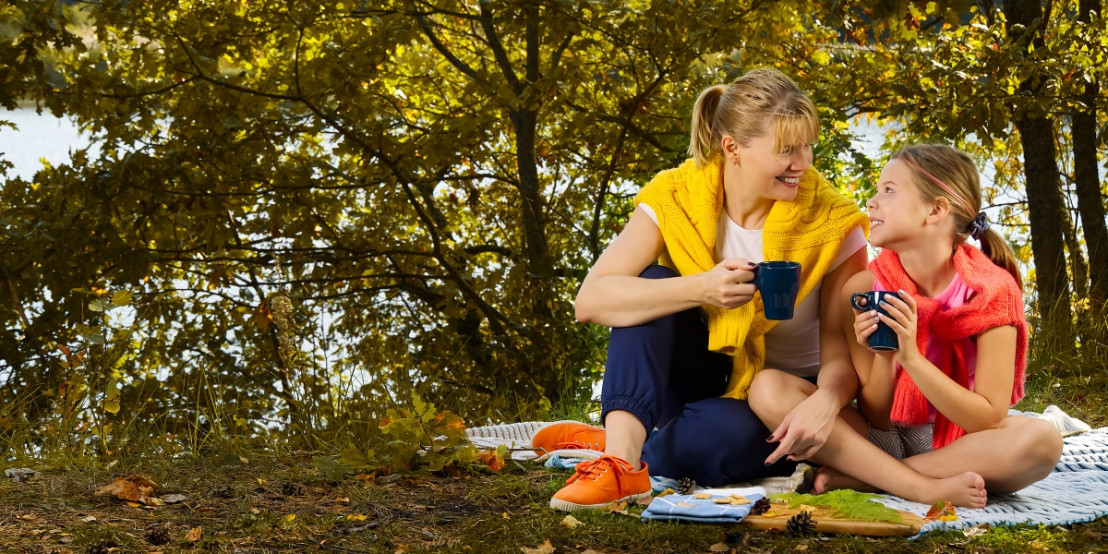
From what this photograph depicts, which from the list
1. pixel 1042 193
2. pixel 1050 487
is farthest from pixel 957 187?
pixel 1042 193

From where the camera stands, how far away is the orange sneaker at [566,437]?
330cm

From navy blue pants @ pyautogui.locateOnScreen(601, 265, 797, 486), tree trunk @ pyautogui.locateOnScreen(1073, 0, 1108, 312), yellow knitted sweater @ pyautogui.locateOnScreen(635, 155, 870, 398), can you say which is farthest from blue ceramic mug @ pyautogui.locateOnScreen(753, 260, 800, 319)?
tree trunk @ pyautogui.locateOnScreen(1073, 0, 1108, 312)

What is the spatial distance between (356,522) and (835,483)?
4.05 ft

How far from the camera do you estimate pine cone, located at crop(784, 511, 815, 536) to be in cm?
222

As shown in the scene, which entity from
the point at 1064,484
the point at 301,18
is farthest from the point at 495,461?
the point at 301,18

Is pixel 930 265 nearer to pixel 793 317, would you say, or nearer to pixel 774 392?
pixel 793 317

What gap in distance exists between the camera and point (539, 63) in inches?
231

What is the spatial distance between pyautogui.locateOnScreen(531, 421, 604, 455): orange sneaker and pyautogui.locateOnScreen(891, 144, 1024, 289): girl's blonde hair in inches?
52.1

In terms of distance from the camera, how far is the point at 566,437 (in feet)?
11.0

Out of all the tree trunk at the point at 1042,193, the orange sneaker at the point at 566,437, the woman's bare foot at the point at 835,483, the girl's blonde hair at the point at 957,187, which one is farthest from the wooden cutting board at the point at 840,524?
the tree trunk at the point at 1042,193

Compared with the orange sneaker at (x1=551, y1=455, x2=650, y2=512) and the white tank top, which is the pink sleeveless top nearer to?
the white tank top

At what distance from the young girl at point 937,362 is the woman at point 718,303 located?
0.28ft

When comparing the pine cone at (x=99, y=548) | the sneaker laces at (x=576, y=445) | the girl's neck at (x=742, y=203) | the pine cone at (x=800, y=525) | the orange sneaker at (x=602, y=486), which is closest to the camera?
the pine cone at (x=99, y=548)

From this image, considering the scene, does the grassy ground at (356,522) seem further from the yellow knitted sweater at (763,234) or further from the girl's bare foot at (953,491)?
the yellow knitted sweater at (763,234)
